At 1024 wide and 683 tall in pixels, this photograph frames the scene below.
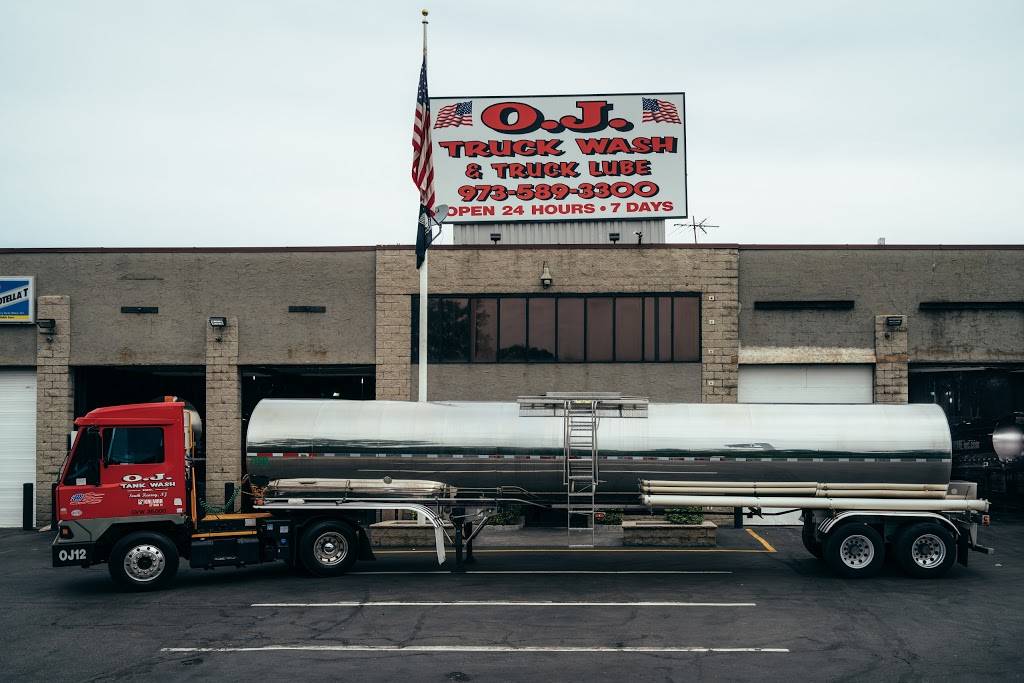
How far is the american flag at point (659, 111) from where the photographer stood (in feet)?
88.2

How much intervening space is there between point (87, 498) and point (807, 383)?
19.1 metres

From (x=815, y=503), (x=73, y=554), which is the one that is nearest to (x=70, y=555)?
(x=73, y=554)

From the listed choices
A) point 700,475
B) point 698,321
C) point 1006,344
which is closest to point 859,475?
point 700,475

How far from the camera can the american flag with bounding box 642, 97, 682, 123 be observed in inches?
1058

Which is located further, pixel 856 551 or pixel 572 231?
pixel 572 231

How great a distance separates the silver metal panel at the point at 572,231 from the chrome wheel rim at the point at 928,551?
12.5m

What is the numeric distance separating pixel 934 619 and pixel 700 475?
472cm

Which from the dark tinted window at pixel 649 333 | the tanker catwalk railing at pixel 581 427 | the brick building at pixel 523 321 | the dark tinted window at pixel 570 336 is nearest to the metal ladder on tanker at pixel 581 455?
the tanker catwalk railing at pixel 581 427

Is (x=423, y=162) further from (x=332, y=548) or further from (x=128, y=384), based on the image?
(x=128, y=384)

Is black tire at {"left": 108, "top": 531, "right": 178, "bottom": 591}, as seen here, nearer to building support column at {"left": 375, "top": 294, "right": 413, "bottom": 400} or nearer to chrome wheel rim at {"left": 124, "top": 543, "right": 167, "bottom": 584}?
chrome wheel rim at {"left": 124, "top": 543, "right": 167, "bottom": 584}

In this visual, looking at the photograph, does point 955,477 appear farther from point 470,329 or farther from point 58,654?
point 58,654

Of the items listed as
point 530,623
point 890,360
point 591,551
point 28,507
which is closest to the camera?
point 530,623

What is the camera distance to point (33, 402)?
1037 inches

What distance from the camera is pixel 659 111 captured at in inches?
1059
